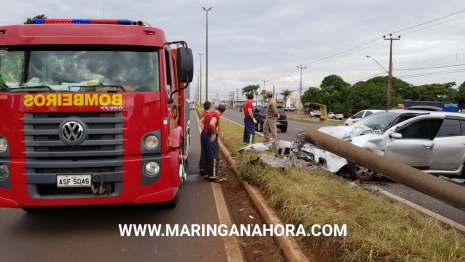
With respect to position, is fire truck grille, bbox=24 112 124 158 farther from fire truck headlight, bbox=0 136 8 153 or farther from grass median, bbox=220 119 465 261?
grass median, bbox=220 119 465 261

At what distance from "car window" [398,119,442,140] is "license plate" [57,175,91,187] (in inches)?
248

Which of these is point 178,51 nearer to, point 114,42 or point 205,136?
point 114,42

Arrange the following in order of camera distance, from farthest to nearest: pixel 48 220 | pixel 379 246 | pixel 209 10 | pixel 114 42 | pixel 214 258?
pixel 209 10, pixel 48 220, pixel 114 42, pixel 214 258, pixel 379 246

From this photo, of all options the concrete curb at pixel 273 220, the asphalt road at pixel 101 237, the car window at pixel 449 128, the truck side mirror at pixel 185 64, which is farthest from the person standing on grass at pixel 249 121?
the truck side mirror at pixel 185 64

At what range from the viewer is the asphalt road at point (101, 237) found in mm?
3857

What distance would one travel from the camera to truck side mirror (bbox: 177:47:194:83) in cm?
480

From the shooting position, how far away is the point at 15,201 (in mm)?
4109

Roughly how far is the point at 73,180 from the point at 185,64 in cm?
202

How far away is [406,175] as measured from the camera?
3.98 meters

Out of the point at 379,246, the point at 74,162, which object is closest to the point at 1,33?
the point at 74,162

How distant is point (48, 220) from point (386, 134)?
21.2 feet

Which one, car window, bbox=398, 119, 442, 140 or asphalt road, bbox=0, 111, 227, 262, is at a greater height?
car window, bbox=398, 119, 442, 140

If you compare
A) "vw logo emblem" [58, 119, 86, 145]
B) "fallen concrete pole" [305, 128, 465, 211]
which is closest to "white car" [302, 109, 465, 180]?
"fallen concrete pole" [305, 128, 465, 211]

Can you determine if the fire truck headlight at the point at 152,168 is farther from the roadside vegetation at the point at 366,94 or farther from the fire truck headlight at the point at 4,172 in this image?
the roadside vegetation at the point at 366,94
